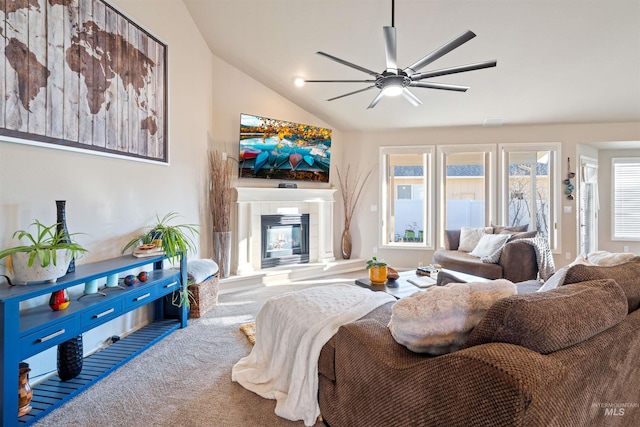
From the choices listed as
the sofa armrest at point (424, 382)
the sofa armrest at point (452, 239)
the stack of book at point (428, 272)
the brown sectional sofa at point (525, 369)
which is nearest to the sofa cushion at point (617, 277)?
the brown sectional sofa at point (525, 369)

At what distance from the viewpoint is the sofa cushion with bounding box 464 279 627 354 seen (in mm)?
927

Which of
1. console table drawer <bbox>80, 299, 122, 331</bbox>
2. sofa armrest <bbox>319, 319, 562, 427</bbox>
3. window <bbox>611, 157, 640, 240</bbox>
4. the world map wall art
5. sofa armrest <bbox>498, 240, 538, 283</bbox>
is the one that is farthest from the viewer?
window <bbox>611, 157, 640, 240</bbox>

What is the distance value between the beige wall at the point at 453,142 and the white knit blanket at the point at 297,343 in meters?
3.58

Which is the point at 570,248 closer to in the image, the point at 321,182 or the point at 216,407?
the point at 321,182

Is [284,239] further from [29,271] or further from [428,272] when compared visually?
[29,271]

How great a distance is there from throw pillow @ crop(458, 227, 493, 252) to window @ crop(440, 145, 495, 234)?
604mm

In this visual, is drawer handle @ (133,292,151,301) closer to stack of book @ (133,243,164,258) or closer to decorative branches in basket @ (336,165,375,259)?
stack of book @ (133,243,164,258)

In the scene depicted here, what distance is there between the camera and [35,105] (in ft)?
6.75

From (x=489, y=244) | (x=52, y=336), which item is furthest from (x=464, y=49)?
(x=52, y=336)

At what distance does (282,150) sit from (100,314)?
3.28m

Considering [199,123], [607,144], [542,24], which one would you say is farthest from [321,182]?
[607,144]

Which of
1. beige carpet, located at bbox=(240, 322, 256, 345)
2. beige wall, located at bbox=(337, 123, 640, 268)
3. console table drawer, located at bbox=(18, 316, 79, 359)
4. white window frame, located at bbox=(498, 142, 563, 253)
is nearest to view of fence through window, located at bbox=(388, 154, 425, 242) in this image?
beige wall, located at bbox=(337, 123, 640, 268)

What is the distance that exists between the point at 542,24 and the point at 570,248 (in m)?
3.72

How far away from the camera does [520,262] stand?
12.6 feet
